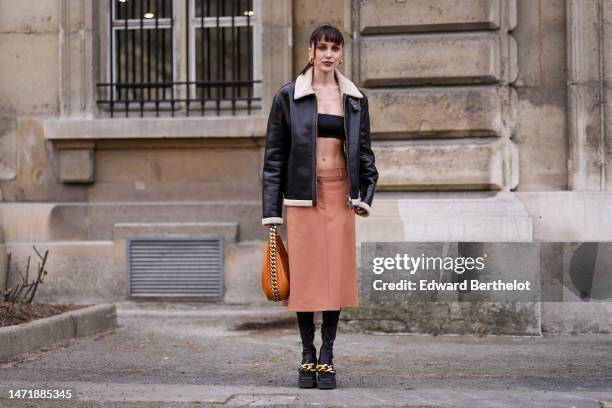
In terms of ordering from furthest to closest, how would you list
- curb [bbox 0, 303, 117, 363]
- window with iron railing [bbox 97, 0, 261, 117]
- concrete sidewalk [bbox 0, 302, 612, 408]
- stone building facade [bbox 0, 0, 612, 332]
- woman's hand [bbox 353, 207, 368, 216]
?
window with iron railing [bbox 97, 0, 261, 117], stone building facade [bbox 0, 0, 612, 332], curb [bbox 0, 303, 117, 363], woman's hand [bbox 353, 207, 368, 216], concrete sidewalk [bbox 0, 302, 612, 408]

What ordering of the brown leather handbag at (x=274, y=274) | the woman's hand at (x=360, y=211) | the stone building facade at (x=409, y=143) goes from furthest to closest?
the stone building facade at (x=409, y=143), the woman's hand at (x=360, y=211), the brown leather handbag at (x=274, y=274)

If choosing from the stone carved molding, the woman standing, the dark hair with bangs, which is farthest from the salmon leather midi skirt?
the stone carved molding

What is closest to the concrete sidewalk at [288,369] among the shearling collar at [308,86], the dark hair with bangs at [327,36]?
the shearling collar at [308,86]

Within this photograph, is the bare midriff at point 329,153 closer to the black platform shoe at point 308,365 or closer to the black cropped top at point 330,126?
the black cropped top at point 330,126

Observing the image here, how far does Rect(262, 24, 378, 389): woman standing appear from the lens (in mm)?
5516

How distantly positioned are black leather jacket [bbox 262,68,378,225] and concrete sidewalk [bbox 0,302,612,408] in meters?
1.06

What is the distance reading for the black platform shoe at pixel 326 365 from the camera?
5.51 m

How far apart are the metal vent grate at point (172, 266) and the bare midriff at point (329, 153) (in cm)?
456

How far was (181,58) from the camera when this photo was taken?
1029 centimetres

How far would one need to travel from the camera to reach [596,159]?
845cm

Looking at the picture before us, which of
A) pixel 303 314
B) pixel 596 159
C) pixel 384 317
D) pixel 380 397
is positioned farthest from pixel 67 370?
pixel 596 159

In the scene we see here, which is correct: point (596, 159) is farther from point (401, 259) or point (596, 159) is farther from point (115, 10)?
point (115, 10)

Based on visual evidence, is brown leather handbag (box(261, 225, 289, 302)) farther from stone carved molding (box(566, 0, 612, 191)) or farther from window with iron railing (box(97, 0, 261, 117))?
window with iron railing (box(97, 0, 261, 117))

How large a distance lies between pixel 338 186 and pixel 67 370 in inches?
88.1
